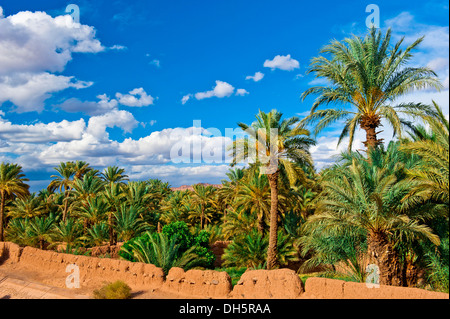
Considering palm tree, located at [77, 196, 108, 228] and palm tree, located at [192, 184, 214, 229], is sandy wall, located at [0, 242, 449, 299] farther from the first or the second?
palm tree, located at [192, 184, 214, 229]

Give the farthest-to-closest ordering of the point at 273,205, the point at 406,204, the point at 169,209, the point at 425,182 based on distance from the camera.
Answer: the point at 169,209, the point at 273,205, the point at 406,204, the point at 425,182

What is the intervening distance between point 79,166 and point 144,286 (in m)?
26.7

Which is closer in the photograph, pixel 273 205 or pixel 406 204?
pixel 406 204

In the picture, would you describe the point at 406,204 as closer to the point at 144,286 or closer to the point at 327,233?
the point at 327,233

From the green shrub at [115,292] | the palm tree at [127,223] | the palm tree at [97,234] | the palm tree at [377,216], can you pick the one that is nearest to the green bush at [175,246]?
the green shrub at [115,292]

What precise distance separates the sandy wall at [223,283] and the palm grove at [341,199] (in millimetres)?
1693

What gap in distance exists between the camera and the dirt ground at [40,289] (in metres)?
11.5

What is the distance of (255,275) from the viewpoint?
34.4ft

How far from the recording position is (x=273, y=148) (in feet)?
59.5

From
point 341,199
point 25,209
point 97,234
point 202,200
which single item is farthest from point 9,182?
point 341,199

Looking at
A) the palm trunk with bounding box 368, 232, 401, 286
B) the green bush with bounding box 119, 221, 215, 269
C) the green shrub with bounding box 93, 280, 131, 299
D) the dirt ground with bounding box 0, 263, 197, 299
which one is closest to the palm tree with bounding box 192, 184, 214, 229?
the green bush with bounding box 119, 221, 215, 269

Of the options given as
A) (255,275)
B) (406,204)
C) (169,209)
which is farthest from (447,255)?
(169,209)

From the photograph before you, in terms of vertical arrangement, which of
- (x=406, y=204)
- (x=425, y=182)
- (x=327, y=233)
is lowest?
(x=327, y=233)
